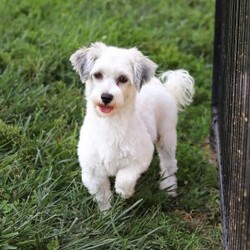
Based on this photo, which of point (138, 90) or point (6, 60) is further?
point (6, 60)

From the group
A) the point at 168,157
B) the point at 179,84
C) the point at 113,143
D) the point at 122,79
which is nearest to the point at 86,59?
the point at 122,79

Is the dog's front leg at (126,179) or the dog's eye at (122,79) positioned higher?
the dog's eye at (122,79)

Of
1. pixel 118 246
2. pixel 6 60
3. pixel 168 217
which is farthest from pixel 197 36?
pixel 118 246

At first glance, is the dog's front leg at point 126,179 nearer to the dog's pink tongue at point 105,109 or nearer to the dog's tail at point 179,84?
the dog's pink tongue at point 105,109

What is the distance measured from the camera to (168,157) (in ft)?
18.4

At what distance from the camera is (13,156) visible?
17.0 feet

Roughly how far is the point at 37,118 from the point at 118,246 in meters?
1.70

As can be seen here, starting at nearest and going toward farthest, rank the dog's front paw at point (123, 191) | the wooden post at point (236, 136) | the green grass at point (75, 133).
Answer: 1. the wooden post at point (236, 136)
2. the green grass at point (75, 133)
3. the dog's front paw at point (123, 191)

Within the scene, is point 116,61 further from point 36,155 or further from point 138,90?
point 36,155

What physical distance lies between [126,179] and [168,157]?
901mm

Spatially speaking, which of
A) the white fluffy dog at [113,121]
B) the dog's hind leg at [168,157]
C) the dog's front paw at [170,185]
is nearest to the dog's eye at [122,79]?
the white fluffy dog at [113,121]

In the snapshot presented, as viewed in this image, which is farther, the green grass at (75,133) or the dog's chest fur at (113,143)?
the dog's chest fur at (113,143)

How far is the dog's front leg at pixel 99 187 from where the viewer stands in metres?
4.86

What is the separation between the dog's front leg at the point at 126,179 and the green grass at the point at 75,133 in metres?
0.08
